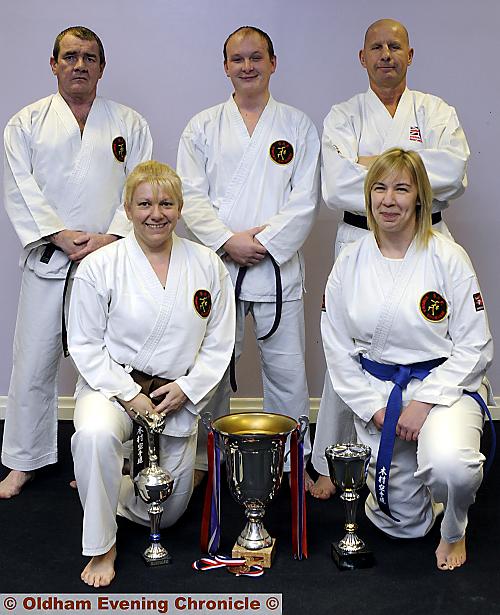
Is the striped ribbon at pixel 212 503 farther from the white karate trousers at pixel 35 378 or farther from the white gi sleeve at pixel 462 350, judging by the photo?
the white karate trousers at pixel 35 378

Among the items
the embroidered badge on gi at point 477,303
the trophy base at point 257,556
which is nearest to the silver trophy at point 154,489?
the trophy base at point 257,556

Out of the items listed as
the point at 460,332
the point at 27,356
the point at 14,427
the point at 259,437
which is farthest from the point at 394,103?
the point at 14,427

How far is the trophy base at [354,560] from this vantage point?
2.62m

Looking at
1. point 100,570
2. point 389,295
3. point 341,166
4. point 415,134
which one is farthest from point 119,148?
point 100,570

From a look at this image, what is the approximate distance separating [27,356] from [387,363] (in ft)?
4.30

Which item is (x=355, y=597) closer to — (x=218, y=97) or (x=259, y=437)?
(x=259, y=437)

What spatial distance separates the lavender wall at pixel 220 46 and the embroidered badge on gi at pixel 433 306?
152 centimetres

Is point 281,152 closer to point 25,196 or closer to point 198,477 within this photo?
point 25,196

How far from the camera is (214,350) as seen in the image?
289 centimetres

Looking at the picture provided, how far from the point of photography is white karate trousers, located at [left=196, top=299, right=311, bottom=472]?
10.9 feet

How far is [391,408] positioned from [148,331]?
0.76 meters

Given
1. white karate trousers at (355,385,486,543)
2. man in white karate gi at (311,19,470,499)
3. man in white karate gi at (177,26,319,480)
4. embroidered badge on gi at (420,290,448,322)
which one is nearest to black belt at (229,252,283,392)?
man in white karate gi at (177,26,319,480)

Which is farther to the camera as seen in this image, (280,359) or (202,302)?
(280,359)

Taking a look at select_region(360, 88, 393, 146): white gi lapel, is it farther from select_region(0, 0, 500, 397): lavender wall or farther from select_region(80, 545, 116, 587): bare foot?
select_region(80, 545, 116, 587): bare foot
